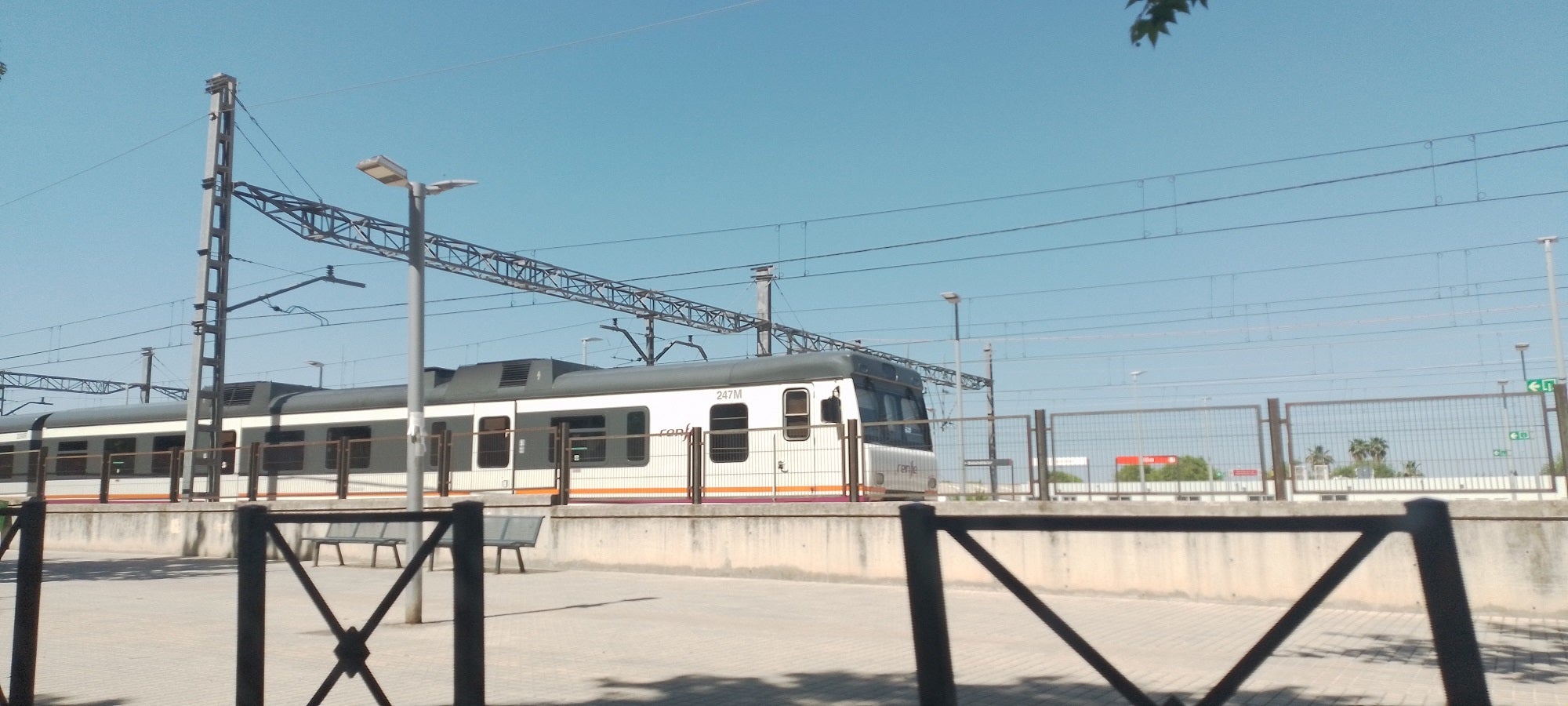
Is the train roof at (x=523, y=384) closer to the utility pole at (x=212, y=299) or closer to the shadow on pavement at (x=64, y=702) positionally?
the utility pole at (x=212, y=299)

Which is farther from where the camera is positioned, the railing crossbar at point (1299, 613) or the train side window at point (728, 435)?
the train side window at point (728, 435)

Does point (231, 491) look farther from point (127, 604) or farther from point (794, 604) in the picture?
point (794, 604)

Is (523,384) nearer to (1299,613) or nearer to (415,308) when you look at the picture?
(415,308)

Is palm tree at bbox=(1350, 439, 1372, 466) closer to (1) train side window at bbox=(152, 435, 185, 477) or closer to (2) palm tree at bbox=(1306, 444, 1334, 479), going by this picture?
(2) palm tree at bbox=(1306, 444, 1334, 479)

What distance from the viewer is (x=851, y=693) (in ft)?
24.3

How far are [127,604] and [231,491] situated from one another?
35.9ft

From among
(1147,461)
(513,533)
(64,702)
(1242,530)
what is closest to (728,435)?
Result: (513,533)

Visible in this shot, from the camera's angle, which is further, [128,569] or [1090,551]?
[128,569]

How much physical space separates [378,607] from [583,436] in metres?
14.7

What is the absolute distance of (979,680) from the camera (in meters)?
7.88

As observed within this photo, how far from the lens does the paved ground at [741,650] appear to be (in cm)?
742

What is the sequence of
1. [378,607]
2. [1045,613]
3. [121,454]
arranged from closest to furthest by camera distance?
1. [1045,613]
2. [378,607]
3. [121,454]

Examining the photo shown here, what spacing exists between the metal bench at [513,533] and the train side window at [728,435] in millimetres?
2862

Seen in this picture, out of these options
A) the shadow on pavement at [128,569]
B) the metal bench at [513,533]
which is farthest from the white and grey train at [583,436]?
the shadow on pavement at [128,569]
